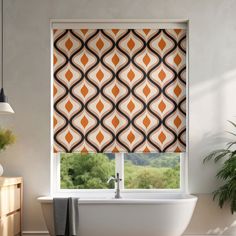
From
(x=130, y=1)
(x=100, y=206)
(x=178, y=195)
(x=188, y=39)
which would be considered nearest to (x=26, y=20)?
(x=130, y=1)

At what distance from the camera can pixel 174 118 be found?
228 inches

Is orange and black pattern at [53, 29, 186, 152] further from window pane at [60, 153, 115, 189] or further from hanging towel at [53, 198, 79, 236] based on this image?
hanging towel at [53, 198, 79, 236]

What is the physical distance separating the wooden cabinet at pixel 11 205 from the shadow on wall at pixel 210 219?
1763 mm

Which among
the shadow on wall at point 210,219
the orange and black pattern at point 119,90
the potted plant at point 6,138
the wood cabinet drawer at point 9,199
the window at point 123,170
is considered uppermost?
the orange and black pattern at point 119,90

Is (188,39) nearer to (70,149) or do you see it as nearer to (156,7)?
(156,7)

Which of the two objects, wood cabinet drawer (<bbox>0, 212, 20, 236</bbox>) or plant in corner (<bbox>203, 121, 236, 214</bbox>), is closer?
wood cabinet drawer (<bbox>0, 212, 20, 236</bbox>)

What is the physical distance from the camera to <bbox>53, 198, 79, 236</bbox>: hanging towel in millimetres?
5094

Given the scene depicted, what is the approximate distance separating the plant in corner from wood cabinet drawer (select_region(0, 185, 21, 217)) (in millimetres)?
1975

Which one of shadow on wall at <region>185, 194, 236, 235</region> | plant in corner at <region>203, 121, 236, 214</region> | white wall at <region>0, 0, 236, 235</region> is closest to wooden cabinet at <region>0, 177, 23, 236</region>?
white wall at <region>0, 0, 236, 235</region>

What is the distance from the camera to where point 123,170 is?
230 inches

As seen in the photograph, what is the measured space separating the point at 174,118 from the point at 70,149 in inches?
46.3

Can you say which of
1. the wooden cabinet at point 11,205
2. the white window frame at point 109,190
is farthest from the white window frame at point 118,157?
the wooden cabinet at point 11,205

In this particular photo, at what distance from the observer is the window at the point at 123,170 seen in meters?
5.82

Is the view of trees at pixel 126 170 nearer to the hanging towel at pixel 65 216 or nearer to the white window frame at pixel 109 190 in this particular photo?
the white window frame at pixel 109 190
